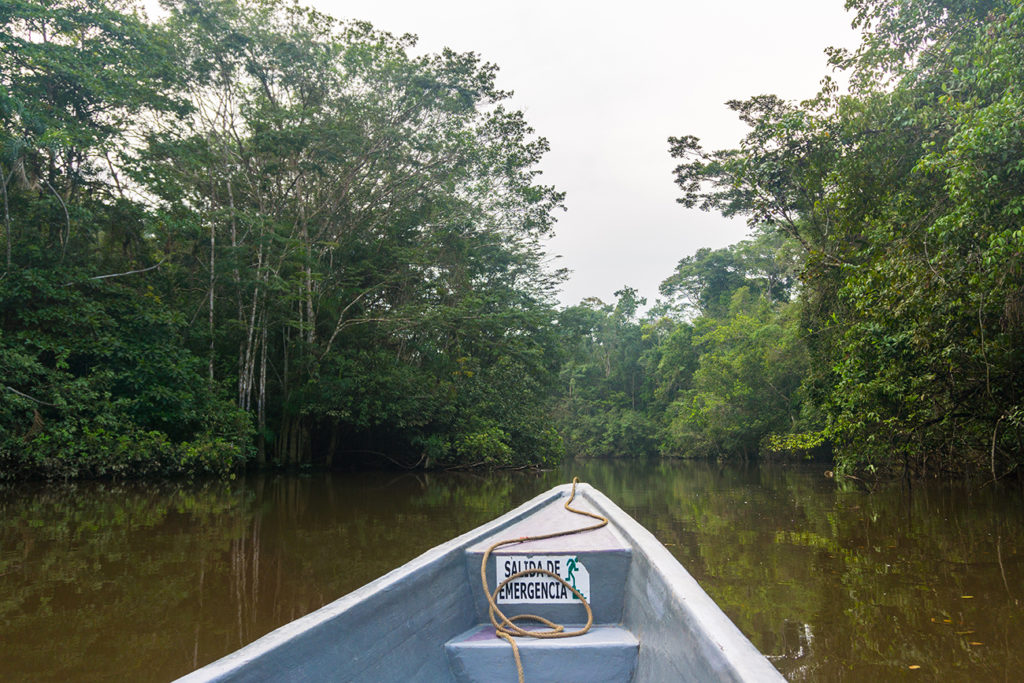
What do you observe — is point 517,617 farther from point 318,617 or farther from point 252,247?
point 252,247

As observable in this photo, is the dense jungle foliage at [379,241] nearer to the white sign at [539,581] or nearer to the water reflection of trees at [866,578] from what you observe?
the water reflection of trees at [866,578]

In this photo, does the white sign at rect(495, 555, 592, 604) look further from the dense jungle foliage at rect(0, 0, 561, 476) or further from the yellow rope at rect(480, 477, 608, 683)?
the dense jungle foliage at rect(0, 0, 561, 476)

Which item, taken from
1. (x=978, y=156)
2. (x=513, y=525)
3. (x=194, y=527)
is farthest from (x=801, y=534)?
(x=194, y=527)

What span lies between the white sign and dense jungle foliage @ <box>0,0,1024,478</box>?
500 centimetres

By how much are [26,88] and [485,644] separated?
1239 cm

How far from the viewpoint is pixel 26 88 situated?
416 inches

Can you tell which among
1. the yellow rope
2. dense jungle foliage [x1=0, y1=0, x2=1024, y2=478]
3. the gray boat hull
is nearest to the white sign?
the yellow rope

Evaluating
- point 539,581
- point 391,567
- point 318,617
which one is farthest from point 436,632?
point 391,567

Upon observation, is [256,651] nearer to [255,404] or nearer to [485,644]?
[485,644]

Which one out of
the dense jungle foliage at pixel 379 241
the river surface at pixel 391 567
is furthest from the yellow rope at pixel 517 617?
the dense jungle foliage at pixel 379 241

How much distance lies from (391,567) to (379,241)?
12924 millimetres

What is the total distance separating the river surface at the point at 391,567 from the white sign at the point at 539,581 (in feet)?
3.35

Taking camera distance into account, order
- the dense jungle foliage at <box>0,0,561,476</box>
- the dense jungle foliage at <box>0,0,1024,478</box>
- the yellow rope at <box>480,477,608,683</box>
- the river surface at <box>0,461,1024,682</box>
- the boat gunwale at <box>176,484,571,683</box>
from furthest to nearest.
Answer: the dense jungle foliage at <box>0,0,561,476</box>
the dense jungle foliage at <box>0,0,1024,478</box>
the river surface at <box>0,461,1024,682</box>
the yellow rope at <box>480,477,608,683</box>
the boat gunwale at <box>176,484,571,683</box>

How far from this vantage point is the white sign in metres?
2.63
